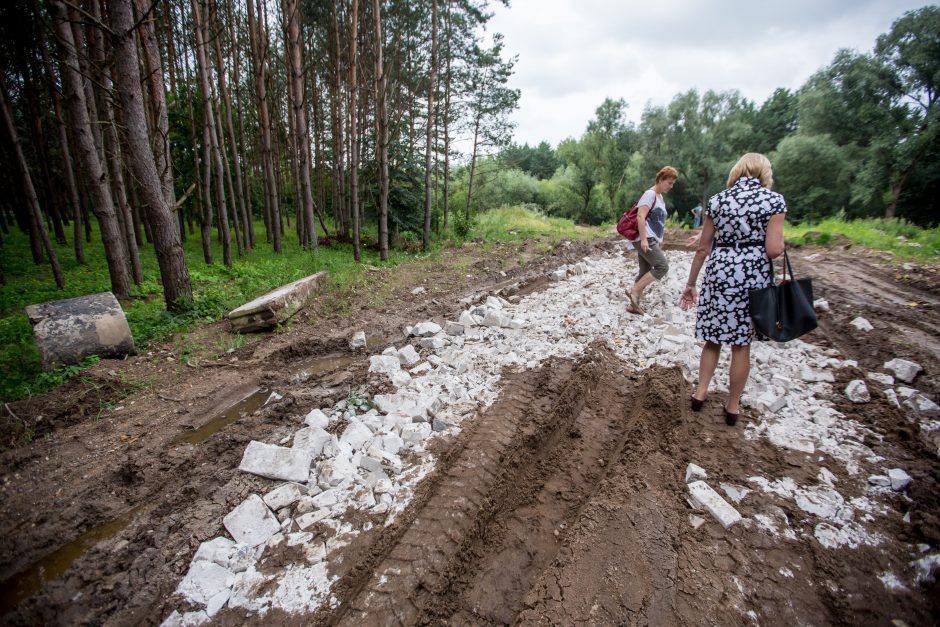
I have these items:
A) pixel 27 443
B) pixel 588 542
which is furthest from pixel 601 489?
pixel 27 443

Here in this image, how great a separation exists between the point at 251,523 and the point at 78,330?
13.0 ft

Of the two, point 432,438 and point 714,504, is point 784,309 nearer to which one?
point 714,504

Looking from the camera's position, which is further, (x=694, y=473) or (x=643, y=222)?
(x=643, y=222)

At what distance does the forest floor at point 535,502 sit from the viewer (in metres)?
1.81

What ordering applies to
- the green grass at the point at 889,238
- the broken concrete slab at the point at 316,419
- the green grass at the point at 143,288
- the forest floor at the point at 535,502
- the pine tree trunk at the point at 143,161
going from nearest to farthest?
the forest floor at the point at 535,502, the broken concrete slab at the point at 316,419, the green grass at the point at 143,288, the pine tree trunk at the point at 143,161, the green grass at the point at 889,238

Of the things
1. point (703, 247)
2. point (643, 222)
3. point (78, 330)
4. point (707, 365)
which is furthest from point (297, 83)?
point (707, 365)

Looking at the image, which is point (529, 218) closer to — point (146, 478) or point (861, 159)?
point (861, 159)

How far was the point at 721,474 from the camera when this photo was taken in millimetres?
2518

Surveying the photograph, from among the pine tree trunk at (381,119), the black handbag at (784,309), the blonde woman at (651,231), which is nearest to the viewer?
the black handbag at (784,309)

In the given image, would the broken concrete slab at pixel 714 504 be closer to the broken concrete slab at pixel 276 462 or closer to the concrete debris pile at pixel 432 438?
the concrete debris pile at pixel 432 438

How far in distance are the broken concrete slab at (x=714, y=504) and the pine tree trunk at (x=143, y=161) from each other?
23.1 ft

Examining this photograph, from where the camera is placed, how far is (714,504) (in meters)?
2.23

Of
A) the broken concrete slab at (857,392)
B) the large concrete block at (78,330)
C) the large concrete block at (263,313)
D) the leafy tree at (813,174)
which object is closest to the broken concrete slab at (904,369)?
the broken concrete slab at (857,392)

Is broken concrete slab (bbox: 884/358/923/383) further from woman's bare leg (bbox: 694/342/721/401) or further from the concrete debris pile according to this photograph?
woman's bare leg (bbox: 694/342/721/401)
